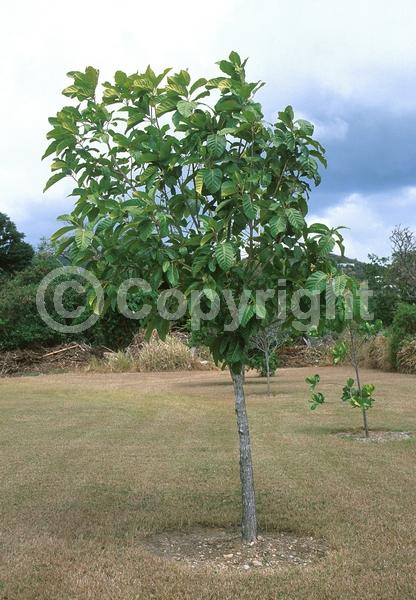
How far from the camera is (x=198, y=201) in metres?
4.88

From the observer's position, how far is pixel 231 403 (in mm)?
13039

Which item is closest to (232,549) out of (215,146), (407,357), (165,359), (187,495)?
(187,495)

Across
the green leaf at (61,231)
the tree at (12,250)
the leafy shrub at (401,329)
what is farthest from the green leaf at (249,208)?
the tree at (12,250)

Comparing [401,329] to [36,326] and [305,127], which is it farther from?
[305,127]

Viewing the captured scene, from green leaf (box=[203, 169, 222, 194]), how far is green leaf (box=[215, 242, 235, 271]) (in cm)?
42

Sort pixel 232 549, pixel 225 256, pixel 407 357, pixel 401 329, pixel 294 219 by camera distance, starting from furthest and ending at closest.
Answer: pixel 401 329, pixel 407 357, pixel 232 549, pixel 294 219, pixel 225 256

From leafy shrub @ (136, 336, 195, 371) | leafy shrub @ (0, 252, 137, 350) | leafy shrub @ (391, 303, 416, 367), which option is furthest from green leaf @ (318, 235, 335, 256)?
leafy shrub @ (0, 252, 137, 350)

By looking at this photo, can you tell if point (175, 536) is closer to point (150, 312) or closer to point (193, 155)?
point (150, 312)

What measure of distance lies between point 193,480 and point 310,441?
2.54 meters

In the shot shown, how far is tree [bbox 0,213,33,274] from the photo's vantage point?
112 ft

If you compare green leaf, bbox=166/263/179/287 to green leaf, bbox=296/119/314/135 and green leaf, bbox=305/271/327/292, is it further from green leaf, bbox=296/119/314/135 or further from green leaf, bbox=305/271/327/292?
green leaf, bbox=296/119/314/135

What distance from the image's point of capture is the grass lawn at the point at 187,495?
167 inches

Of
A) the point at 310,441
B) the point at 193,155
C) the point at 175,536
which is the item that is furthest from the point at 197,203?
the point at 310,441

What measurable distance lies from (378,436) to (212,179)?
246 inches
